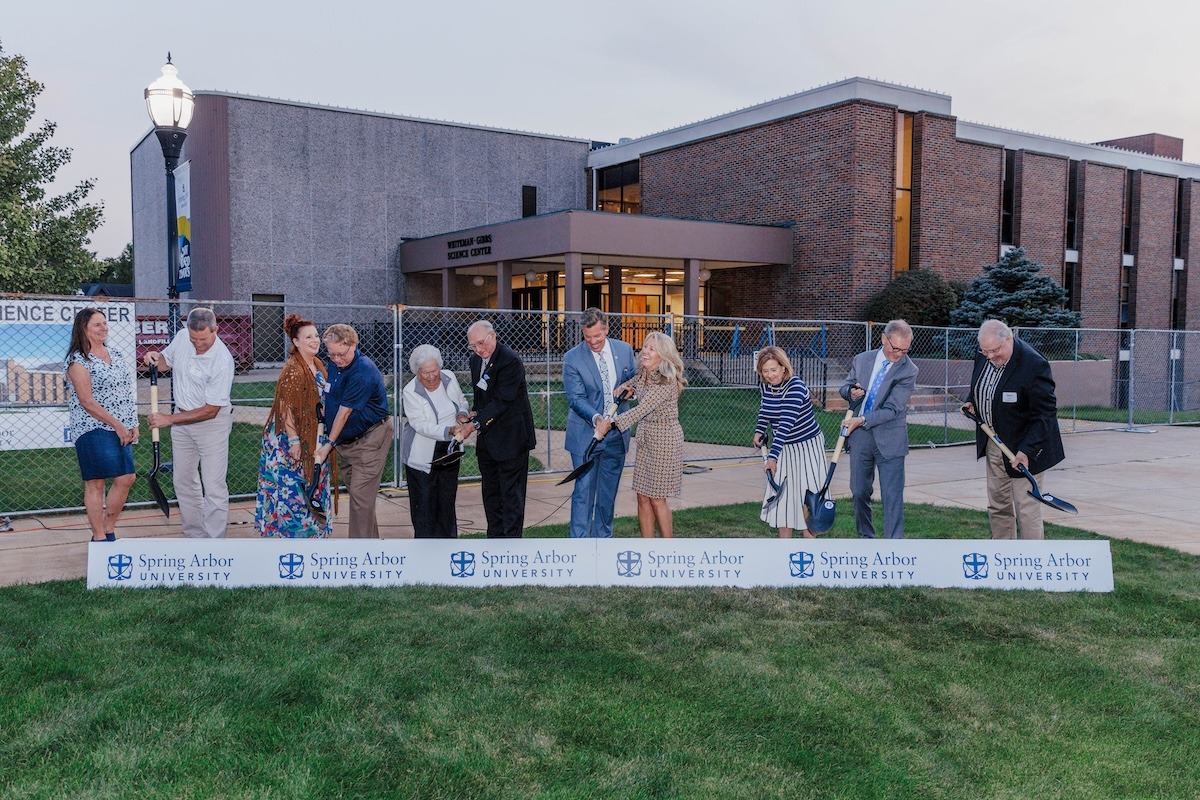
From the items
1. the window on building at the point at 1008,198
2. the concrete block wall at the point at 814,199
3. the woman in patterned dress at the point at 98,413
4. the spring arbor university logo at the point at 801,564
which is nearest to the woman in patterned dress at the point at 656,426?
the spring arbor university logo at the point at 801,564

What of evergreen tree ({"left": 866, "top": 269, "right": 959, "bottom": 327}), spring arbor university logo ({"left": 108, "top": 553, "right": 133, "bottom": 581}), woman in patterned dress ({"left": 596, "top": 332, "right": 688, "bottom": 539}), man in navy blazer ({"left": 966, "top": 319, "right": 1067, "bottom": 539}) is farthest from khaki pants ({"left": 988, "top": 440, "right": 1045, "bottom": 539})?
evergreen tree ({"left": 866, "top": 269, "right": 959, "bottom": 327})

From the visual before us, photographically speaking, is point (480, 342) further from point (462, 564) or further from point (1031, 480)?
point (1031, 480)

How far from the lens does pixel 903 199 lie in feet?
90.8

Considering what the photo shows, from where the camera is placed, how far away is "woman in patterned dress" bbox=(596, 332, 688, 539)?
687 cm

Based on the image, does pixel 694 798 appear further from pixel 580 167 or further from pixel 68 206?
pixel 580 167

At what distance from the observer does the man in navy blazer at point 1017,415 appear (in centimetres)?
677

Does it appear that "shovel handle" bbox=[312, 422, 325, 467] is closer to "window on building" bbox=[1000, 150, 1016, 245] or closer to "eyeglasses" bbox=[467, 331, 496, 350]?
"eyeglasses" bbox=[467, 331, 496, 350]

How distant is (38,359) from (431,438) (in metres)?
4.67

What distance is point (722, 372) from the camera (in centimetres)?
1867

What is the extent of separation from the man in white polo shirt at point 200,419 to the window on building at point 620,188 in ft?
92.7

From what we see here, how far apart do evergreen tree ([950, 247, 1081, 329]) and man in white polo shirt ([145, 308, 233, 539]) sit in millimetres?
21298

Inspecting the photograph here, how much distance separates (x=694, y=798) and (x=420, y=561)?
3.15 meters

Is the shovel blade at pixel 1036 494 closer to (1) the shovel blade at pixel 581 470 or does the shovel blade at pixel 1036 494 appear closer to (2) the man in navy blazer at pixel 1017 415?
(2) the man in navy blazer at pixel 1017 415

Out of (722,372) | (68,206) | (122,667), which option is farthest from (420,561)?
(68,206)
